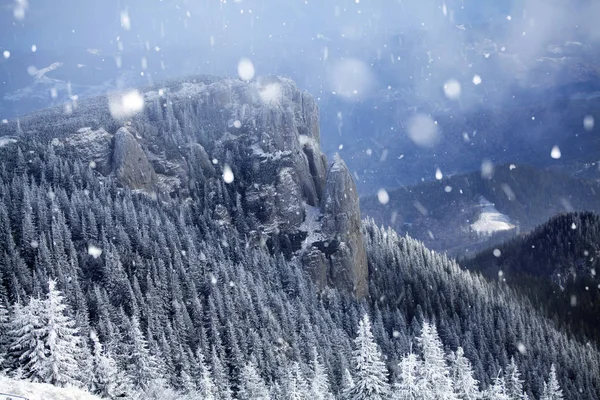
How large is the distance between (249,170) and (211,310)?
67364 mm

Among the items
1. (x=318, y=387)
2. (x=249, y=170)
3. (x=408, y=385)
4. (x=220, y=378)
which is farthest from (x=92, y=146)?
(x=408, y=385)

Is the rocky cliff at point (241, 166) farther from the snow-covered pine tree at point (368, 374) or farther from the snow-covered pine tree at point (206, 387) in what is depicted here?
the snow-covered pine tree at point (368, 374)

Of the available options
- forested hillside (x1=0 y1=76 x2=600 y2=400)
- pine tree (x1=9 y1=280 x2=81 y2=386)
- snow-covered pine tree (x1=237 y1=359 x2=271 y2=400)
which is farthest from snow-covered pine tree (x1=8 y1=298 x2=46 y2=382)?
snow-covered pine tree (x1=237 y1=359 x2=271 y2=400)

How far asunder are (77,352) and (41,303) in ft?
21.4

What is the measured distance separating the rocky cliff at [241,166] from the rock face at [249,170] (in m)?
0.29

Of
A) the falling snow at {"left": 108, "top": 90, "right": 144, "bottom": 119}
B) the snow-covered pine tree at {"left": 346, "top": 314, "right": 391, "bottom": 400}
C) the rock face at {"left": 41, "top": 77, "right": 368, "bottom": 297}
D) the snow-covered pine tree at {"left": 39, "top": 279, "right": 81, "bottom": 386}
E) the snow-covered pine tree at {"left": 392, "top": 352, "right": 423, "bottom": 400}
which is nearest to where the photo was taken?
the snow-covered pine tree at {"left": 346, "top": 314, "right": 391, "bottom": 400}

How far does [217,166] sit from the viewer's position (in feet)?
512

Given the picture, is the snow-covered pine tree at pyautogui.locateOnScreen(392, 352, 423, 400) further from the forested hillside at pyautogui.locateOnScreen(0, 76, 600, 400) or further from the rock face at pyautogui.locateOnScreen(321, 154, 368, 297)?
the rock face at pyautogui.locateOnScreen(321, 154, 368, 297)

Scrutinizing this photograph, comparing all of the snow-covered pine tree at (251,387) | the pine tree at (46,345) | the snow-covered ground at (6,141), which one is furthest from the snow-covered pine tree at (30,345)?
the snow-covered ground at (6,141)

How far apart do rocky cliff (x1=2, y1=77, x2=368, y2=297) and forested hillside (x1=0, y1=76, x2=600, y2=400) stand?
4.42 ft

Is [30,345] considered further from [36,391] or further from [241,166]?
[241,166]

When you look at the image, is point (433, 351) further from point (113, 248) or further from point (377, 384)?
point (113, 248)

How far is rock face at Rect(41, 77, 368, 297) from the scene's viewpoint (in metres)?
140

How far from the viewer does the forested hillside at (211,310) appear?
56.5m
